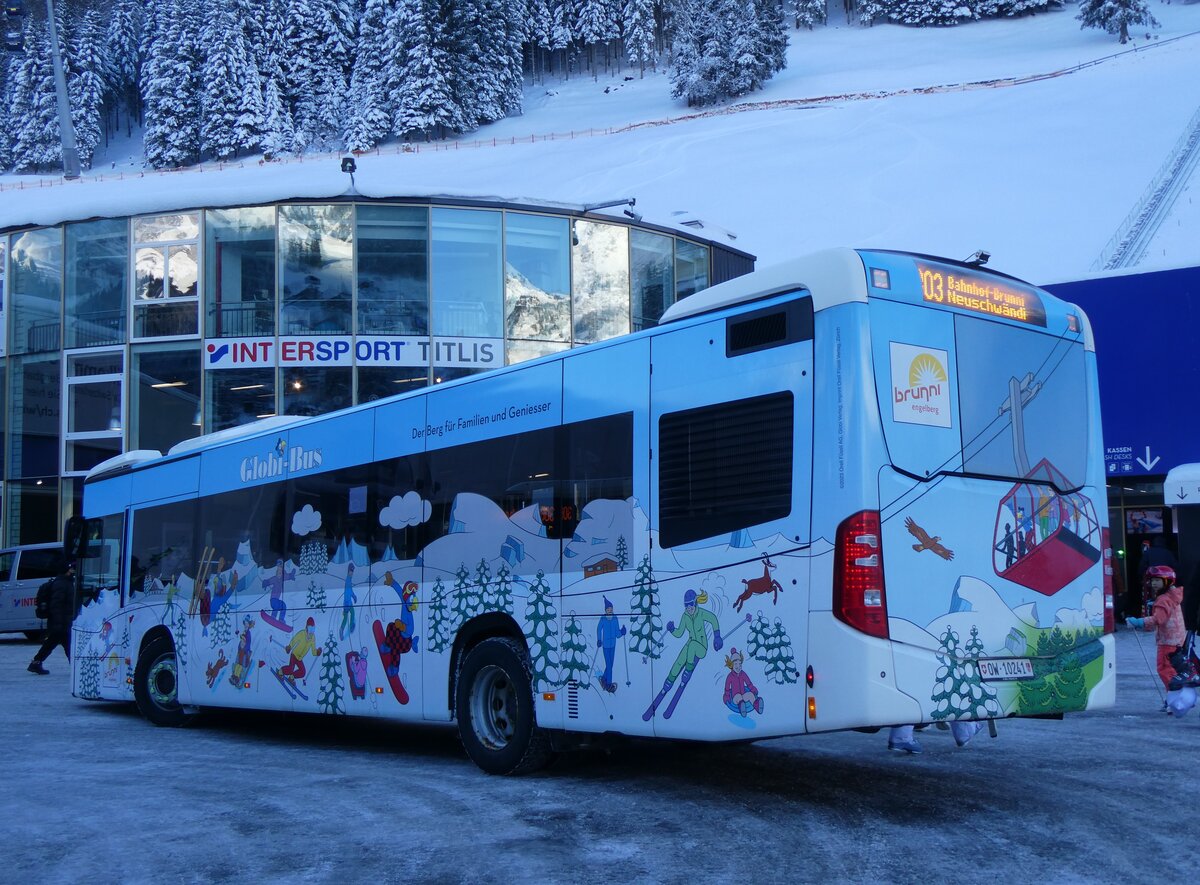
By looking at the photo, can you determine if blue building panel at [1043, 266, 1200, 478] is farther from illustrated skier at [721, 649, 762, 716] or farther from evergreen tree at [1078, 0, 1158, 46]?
evergreen tree at [1078, 0, 1158, 46]

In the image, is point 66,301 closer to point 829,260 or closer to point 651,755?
point 651,755

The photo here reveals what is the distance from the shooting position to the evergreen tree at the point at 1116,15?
302 ft

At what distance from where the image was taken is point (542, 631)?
28.3 ft

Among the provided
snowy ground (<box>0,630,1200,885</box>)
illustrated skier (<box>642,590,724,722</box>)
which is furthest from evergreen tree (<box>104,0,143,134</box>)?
illustrated skier (<box>642,590,724,722</box>)

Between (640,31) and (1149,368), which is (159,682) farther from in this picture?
(640,31)

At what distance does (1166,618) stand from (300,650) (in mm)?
8422

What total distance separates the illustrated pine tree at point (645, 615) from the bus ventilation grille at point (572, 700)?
0.67 meters

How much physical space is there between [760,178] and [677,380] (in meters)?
59.3

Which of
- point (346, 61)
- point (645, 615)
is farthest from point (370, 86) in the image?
point (645, 615)

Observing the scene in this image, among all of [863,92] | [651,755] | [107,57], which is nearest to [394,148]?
[863,92]

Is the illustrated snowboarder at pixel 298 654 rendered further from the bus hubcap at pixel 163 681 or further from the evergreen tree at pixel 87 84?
the evergreen tree at pixel 87 84

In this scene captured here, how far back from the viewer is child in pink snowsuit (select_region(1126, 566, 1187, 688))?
12031 millimetres

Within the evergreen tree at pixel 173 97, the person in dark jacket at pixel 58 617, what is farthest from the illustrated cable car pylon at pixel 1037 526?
the evergreen tree at pixel 173 97

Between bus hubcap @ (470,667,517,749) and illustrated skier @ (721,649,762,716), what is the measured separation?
2422 millimetres
